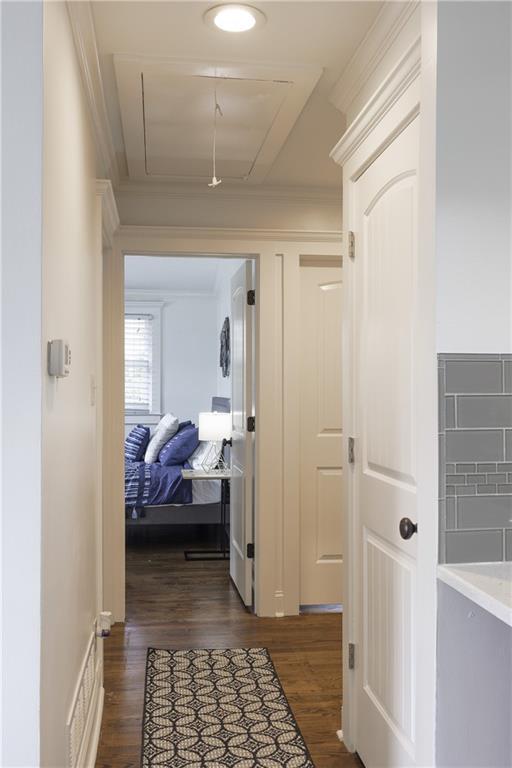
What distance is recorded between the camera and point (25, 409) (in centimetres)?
140

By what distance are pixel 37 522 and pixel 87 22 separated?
149 cm

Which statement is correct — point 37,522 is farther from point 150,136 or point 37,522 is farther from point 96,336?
point 150,136

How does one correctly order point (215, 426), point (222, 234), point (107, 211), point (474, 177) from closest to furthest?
point (474, 177) < point (107, 211) < point (222, 234) < point (215, 426)

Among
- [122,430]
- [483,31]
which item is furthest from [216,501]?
[483,31]

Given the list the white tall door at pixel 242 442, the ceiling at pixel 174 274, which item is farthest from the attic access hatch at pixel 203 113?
the ceiling at pixel 174 274

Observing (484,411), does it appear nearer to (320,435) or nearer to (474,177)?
(474,177)

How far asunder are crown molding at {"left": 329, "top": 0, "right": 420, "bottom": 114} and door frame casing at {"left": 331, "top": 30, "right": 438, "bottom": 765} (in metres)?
0.15

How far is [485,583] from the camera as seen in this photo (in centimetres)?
147

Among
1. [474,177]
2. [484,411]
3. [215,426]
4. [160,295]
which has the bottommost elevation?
[215,426]

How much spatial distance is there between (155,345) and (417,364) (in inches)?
245

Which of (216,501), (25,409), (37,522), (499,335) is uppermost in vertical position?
(499,335)

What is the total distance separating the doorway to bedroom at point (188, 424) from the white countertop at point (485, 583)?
8.24 feet

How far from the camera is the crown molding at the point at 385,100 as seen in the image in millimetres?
1864

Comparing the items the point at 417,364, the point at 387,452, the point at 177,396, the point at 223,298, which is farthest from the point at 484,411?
the point at 177,396
